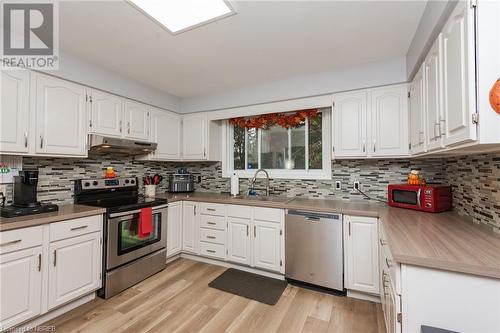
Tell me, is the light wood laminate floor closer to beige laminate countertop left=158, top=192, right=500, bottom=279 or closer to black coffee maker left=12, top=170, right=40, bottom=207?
beige laminate countertop left=158, top=192, right=500, bottom=279

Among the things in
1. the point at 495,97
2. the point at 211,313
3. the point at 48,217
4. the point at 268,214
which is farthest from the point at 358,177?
the point at 48,217

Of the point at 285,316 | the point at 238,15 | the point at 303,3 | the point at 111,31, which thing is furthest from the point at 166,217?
the point at 303,3

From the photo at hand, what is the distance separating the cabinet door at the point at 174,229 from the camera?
292 centimetres

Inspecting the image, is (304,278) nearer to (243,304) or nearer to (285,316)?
(285,316)

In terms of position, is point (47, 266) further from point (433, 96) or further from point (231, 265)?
point (433, 96)

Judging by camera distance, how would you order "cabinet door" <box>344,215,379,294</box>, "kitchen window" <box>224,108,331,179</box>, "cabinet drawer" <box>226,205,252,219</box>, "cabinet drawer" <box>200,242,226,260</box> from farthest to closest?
"kitchen window" <box>224,108,331,179</box>, "cabinet drawer" <box>200,242,226,260</box>, "cabinet drawer" <box>226,205,252,219</box>, "cabinet door" <box>344,215,379,294</box>

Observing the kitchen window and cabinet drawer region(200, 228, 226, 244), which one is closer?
cabinet drawer region(200, 228, 226, 244)

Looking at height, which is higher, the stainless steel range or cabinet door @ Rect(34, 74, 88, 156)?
cabinet door @ Rect(34, 74, 88, 156)

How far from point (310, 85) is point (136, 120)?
2.17 metres

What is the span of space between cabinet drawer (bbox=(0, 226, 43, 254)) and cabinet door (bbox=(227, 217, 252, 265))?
174 centimetres

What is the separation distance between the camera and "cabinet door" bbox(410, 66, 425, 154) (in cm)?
175

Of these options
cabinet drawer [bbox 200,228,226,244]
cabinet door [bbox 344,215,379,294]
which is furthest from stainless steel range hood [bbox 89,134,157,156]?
cabinet door [bbox 344,215,379,294]

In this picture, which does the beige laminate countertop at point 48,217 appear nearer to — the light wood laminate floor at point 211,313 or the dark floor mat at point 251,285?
the light wood laminate floor at point 211,313

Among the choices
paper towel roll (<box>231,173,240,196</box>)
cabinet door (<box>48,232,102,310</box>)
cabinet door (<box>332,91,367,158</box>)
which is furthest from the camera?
paper towel roll (<box>231,173,240,196</box>)
